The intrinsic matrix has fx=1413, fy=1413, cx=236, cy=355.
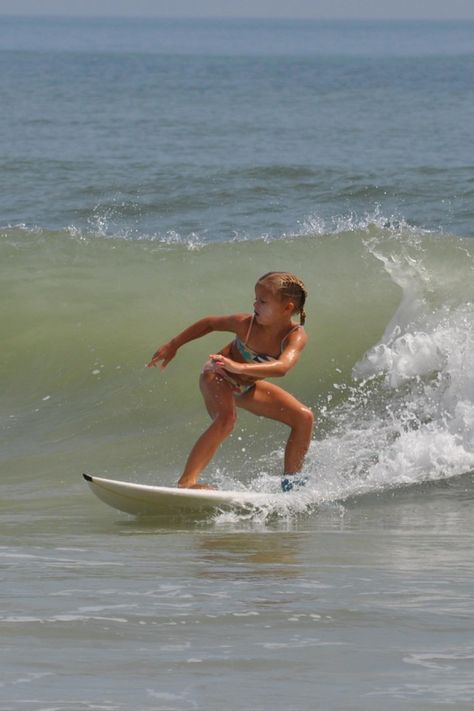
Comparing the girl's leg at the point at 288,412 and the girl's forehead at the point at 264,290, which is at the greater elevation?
the girl's forehead at the point at 264,290

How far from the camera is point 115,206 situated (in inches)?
730

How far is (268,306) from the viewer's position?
6.32 m

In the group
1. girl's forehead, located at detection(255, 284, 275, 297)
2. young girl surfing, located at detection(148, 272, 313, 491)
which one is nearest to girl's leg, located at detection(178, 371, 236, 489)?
young girl surfing, located at detection(148, 272, 313, 491)

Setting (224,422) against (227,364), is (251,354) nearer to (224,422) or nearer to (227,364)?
(224,422)

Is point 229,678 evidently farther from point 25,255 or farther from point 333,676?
point 25,255

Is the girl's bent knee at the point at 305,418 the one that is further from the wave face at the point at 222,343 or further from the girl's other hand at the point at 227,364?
the girl's other hand at the point at 227,364

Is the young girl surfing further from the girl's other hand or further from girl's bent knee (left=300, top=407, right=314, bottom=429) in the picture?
the girl's other hand

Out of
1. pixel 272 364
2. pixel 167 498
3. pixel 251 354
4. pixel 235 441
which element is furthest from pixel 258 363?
pixel 235 441

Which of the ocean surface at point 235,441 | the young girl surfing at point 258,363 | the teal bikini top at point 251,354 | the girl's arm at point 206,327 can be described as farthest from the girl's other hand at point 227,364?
the ocean surface at point 235,441

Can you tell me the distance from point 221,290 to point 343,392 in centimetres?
281

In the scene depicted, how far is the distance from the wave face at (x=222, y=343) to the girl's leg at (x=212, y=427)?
55 centimetres

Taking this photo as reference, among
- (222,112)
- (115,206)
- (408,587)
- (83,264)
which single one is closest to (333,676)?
(408,587)

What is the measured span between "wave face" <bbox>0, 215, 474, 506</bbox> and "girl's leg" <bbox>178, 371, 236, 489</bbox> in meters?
0.55

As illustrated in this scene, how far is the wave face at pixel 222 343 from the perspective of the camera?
25.7ft
